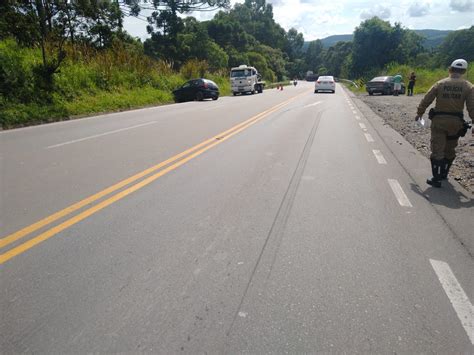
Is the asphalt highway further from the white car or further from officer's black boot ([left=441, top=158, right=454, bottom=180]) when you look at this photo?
the white car

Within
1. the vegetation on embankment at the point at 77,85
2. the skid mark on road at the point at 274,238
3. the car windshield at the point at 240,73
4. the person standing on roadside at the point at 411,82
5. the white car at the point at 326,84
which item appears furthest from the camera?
the white car at the point at 326,84

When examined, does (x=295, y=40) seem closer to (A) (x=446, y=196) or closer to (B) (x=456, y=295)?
(A) (x=446, y=196)

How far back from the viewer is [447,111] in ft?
18.5

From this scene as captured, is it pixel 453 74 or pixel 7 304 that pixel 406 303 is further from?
pixel 453 74

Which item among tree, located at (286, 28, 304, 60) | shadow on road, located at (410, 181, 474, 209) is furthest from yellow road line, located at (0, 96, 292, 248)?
tree, located at (286, 28, 304, 60)

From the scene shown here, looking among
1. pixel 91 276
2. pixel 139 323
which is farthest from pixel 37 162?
pixel 139 323

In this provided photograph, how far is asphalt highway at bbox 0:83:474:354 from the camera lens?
97.1 inches

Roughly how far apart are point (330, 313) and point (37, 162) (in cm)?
640

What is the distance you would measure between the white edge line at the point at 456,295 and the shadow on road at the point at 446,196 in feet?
6.18

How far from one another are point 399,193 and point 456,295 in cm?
259

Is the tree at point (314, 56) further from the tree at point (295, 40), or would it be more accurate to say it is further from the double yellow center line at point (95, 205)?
the double yellow center line at point (95, 205)

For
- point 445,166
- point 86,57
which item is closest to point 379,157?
point 445,166

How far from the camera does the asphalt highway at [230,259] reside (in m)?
2.47

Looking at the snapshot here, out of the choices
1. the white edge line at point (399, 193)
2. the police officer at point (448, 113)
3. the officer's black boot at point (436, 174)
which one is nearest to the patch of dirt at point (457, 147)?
the officer's black boot at point (436, 174)
